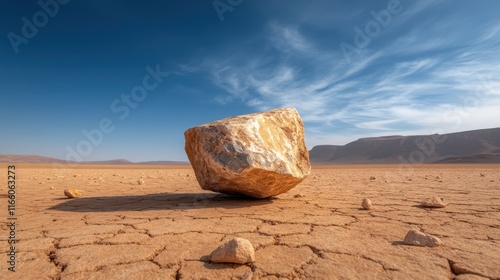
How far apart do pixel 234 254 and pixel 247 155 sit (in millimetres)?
1615

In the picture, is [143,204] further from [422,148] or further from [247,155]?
[422,148]

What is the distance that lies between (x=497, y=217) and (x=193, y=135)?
10.7ft

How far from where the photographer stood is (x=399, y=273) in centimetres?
140

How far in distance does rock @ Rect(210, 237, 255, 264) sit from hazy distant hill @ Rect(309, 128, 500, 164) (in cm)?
4823

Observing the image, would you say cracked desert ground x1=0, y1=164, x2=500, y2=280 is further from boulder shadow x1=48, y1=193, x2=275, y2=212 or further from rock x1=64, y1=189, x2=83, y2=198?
rock x1=64, y1=189, x2=83, y2=198

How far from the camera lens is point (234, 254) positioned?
151cm

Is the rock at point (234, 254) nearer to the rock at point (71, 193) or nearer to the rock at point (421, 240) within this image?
the rock at point (421, 240)

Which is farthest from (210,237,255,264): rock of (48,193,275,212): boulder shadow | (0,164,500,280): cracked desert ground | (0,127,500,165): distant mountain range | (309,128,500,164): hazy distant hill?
(309,128,500,164): hazy distant hill

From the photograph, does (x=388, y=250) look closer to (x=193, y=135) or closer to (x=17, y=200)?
(x=193, y=135)

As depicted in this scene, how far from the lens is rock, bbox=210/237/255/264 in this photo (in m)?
1.51

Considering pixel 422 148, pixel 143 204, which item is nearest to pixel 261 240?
pixel 143 204

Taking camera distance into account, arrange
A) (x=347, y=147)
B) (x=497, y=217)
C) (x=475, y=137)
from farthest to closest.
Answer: (x=347, y=147) → (x=475, y=137) → (x=497, y=217)

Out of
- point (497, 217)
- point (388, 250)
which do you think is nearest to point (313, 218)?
point (388, 250)

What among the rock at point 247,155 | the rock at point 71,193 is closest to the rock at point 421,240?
the rock at point 247,155
